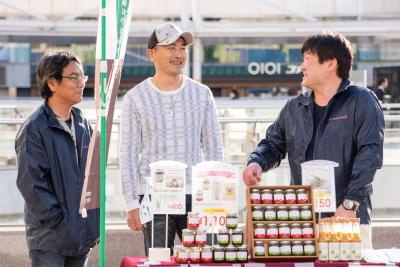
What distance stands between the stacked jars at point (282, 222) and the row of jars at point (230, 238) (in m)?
0.07

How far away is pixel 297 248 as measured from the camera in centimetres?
525

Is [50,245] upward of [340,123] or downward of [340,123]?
downward

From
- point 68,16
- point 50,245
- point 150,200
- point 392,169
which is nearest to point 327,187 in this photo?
point 150,200

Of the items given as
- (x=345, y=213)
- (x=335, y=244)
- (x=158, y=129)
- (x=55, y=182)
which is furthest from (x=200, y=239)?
(x=158, y=129)

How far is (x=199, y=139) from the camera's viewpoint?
6.24 meters

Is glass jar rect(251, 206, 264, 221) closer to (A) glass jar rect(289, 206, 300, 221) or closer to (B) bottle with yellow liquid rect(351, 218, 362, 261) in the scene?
(A) glass jar rect(289, 206, 300, 221)

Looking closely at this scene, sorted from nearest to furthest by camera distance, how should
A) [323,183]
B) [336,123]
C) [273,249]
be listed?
[273,249] → [323,183] → [336,123]

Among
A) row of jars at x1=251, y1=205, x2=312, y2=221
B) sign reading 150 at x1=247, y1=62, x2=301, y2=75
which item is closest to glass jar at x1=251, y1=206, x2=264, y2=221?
row of jars at x1=251, y1=205, x2=312, y2=221

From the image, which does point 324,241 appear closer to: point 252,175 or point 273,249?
point 273,249

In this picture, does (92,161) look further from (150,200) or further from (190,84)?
(190,84)

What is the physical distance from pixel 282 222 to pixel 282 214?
0.04 meters

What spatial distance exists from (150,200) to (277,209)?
0.69 metres

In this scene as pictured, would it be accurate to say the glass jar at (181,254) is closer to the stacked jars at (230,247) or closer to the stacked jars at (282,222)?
the stacked jars at (230,247)

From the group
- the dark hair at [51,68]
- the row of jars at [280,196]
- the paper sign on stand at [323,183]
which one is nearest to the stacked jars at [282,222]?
the row of jars at [280,196]
